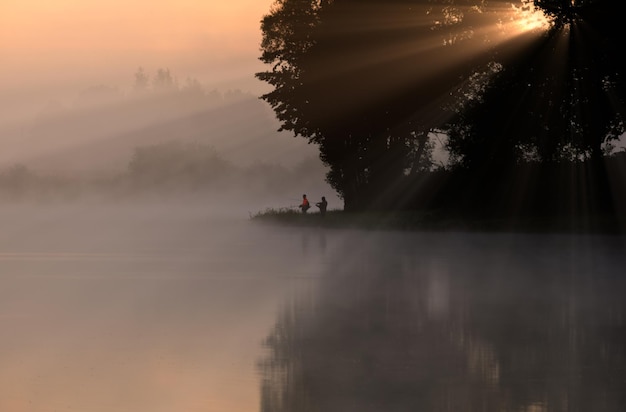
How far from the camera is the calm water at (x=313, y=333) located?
11.9 metres

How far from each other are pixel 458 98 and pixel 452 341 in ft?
206

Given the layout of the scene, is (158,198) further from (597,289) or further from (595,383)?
(595,383)

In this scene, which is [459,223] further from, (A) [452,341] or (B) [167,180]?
(B) [167,180]

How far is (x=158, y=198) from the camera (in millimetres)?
167125

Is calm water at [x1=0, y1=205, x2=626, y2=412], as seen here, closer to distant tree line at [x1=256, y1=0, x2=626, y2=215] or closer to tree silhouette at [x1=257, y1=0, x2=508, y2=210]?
distant tree line at [x1=256, y1=0, x2=626, y2=215]

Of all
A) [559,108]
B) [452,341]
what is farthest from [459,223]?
[452,341]

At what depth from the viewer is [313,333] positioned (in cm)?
1730

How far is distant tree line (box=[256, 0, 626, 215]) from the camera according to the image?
5934 centimetres

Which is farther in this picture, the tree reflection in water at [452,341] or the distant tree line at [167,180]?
the distant tree line at [167,180]

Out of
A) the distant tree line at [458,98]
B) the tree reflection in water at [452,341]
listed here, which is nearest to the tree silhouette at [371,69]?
the distant tree line at [458,98]

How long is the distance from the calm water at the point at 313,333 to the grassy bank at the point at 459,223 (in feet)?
54.7

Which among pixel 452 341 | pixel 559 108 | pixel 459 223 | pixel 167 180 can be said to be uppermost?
pixel 167 180

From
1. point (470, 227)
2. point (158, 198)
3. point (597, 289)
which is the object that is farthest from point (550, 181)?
point (158, 198)

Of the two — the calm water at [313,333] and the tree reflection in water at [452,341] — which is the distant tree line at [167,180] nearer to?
the calm water at [313,333]
